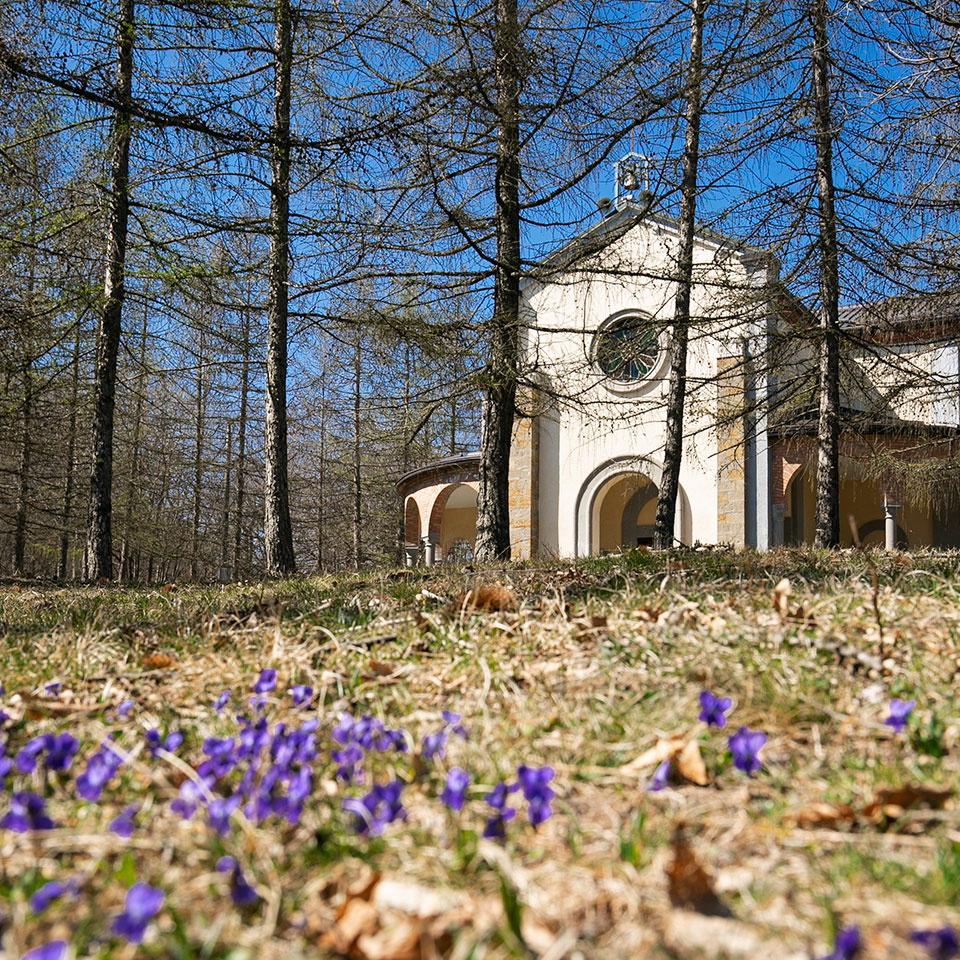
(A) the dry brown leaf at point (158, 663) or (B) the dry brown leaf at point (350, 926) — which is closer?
(B) the dry brown leaf at point (350, 926)

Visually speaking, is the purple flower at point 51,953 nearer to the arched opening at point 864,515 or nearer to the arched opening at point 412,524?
the arched opening at point 864,515

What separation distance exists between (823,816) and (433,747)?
803 mm

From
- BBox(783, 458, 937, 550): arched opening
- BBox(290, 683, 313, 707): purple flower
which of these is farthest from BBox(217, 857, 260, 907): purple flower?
BBox(783, 458, 937, 550): arched opening

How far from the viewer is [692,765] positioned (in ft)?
5.32

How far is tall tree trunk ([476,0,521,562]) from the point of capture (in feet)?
26.6

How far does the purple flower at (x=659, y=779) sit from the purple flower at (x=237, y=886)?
789 mm

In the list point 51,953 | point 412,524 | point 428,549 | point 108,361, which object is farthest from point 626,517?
point 51,953

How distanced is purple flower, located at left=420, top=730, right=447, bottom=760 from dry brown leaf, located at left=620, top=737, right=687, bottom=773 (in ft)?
1.36

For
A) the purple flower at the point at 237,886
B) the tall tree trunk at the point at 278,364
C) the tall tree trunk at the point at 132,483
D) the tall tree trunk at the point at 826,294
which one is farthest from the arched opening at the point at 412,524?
the purple flower at the point at 237,886

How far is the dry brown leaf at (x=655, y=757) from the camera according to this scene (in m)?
1.68

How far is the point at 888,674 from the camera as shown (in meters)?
2.16

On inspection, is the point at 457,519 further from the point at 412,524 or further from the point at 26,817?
the point at 26,817

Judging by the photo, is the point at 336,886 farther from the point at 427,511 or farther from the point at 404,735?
the point at 427,511

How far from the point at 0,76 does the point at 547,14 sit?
18.2 ft
